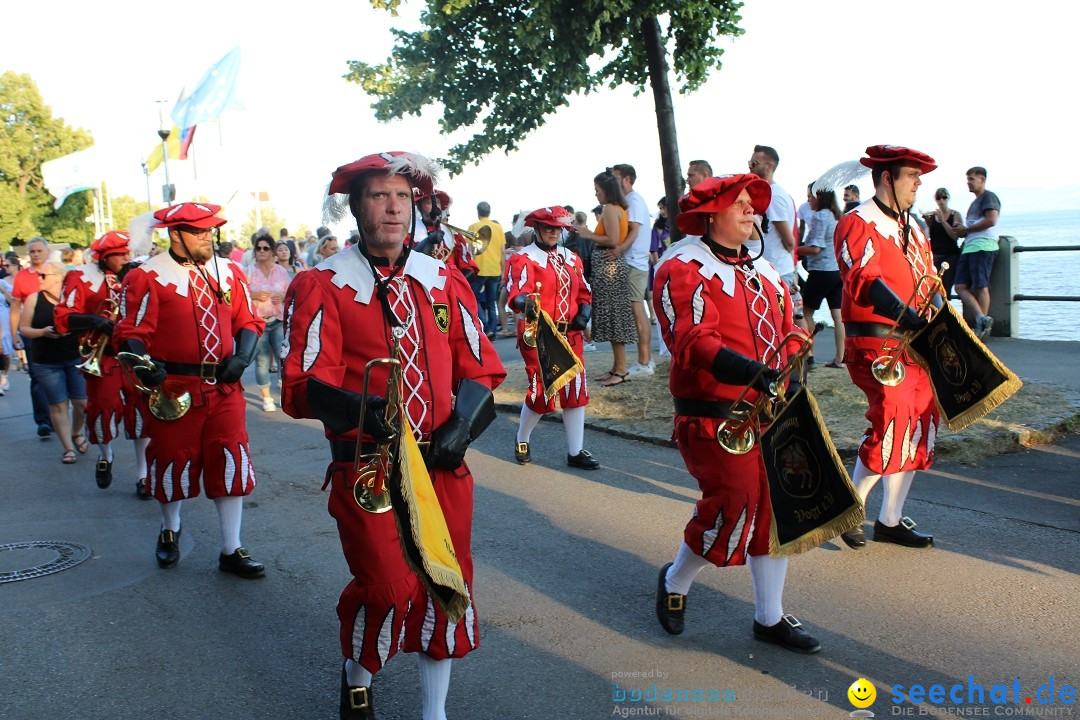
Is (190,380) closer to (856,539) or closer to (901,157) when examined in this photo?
(856,539)

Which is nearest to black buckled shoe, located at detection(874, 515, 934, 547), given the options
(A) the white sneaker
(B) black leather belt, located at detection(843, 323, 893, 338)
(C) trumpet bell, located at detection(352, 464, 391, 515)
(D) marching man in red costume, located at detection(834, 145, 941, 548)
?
(D) marching man in red costume, located at detection(834, 145, 941, 548)

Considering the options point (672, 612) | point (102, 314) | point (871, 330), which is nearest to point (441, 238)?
point (102, 314)

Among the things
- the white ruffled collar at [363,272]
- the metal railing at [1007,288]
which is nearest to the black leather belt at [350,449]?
the white ruffled collar at [363,272]

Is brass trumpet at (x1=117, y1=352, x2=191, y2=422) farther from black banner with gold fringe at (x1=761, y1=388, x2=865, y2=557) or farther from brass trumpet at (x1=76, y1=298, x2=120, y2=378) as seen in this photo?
black banner with gold fringe at (x1=761, y1=388, x2=865, y2=557)

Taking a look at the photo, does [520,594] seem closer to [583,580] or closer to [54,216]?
[583,580]

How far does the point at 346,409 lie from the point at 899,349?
10.5ft

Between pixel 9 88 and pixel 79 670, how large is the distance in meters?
54.4

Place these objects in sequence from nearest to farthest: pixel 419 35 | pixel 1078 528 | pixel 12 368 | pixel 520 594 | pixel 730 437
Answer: pixel 730 437, pixel 520 594, pixel 1078 528, pixel 419 35, pixel 12 368

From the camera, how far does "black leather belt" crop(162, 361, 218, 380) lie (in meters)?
5.64

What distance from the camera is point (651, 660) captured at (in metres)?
4.19

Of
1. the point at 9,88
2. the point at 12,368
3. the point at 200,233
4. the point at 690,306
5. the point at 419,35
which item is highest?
the point at 9,88

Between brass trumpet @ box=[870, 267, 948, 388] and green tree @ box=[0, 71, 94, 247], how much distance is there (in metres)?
51.1

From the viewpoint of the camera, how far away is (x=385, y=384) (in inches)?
131

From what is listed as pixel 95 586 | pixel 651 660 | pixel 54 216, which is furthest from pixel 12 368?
pixel 54 216
